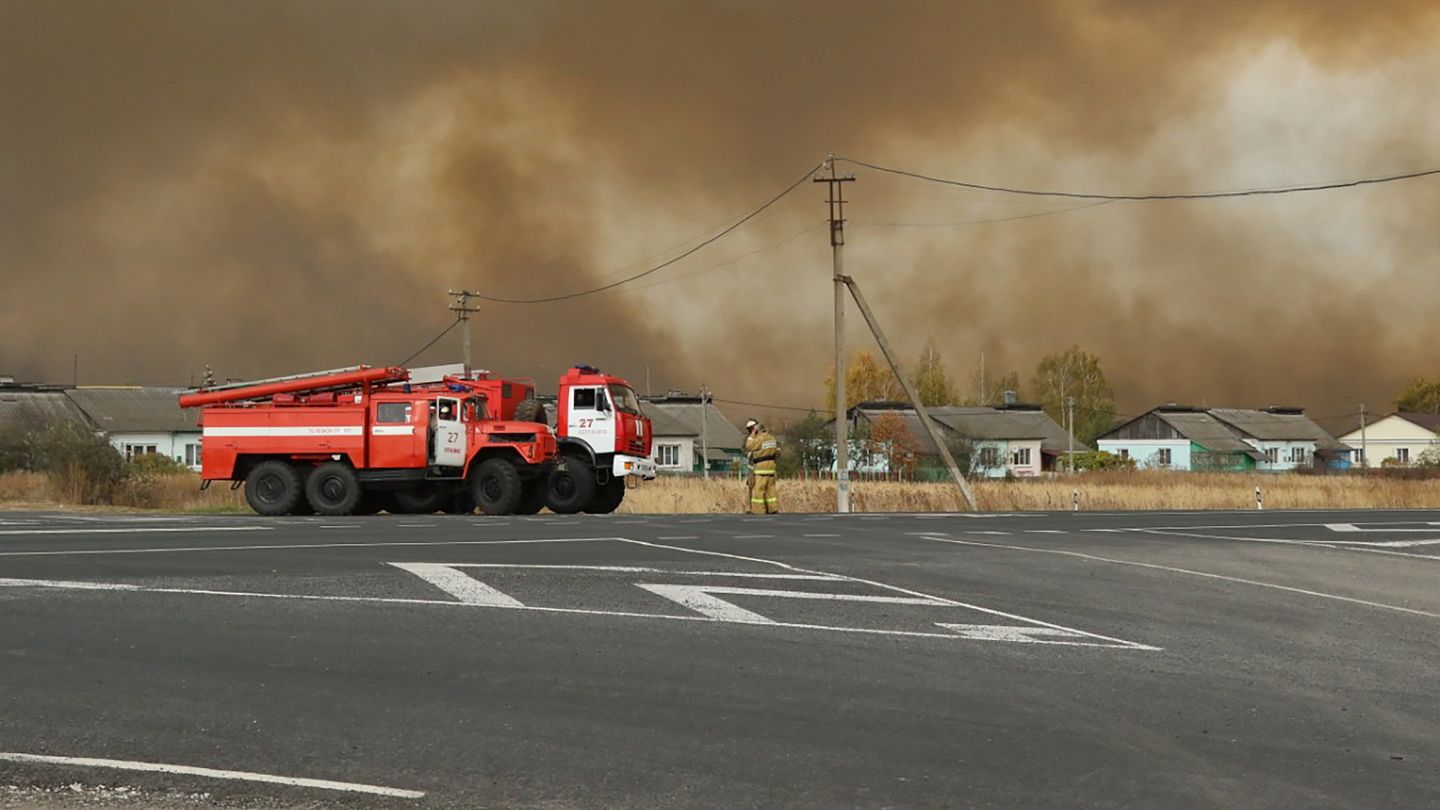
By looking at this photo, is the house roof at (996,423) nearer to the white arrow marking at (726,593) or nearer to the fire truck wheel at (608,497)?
the fire truck wheel at (608,497)

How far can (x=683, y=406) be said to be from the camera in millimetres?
103938

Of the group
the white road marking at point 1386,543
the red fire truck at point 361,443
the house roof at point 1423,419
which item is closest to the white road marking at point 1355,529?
the white road marking at point 1386,543

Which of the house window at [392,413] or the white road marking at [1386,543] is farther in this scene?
the house window at [392,413]

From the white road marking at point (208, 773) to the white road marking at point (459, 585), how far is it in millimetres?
4695

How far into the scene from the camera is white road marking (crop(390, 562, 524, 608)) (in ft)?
36.8

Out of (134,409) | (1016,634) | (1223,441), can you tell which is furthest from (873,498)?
(1223,441)

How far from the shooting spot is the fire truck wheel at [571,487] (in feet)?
96.1

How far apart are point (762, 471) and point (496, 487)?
212 inches

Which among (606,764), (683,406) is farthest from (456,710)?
(683,406)

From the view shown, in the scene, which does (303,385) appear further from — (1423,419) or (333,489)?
(1423,419)

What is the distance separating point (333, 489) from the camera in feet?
94.8

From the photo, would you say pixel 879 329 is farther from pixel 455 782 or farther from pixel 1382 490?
pixel 455 782

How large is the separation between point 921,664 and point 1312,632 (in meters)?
3.68

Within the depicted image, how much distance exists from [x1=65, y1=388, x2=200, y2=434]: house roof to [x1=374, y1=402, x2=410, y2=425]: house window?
187ft
